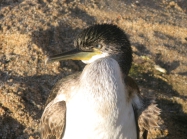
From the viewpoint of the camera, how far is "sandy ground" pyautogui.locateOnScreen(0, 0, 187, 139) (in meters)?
4.86

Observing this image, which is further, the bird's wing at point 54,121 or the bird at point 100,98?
the bird's wing at point 54,121

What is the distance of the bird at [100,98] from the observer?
11.6 feet

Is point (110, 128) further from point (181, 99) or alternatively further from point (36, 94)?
point (181, 99)

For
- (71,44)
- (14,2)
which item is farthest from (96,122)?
(14,2)

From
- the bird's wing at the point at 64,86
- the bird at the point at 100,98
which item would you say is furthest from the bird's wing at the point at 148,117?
the bird's wing at the point at 64,86

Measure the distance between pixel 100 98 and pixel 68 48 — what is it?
2.60 m

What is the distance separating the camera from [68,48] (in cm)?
602

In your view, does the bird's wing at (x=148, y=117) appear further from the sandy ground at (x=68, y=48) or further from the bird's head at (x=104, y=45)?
the sandy ground at (x=68, y=48)

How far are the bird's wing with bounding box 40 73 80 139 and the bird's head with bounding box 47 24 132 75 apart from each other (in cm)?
27

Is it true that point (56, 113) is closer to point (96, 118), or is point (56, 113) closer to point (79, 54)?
point (96, 118)

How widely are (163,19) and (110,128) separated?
3798 mm

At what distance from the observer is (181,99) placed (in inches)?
218

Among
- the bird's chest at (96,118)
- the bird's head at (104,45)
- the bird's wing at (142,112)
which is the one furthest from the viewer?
the bird's wing at (142,112)

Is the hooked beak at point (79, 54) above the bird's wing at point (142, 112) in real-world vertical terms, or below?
above
